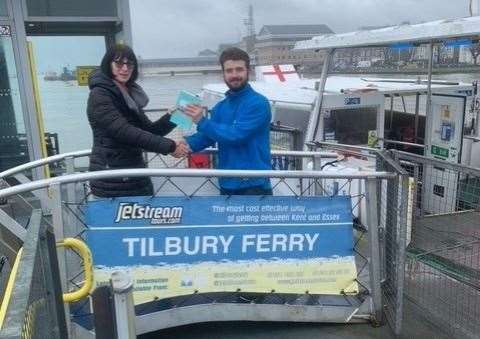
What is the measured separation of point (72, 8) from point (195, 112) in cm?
345

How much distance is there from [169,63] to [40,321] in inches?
366

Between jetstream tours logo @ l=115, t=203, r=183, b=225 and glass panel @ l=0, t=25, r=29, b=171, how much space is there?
3.62 meters

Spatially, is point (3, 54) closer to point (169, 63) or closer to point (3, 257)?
point (3, 257)

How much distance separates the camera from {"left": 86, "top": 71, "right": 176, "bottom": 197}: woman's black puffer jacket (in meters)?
3.05

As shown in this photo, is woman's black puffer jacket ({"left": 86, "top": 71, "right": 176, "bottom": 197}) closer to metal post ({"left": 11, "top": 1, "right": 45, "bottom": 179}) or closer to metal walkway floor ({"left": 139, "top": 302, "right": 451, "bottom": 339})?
metal walkway floor ({"left": 139, "top": 302, "right": 451, "bottom": 339})

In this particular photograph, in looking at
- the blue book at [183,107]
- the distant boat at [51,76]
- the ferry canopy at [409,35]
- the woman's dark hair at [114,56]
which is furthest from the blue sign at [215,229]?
the distant boat at [51,76]

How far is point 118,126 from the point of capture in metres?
3.04

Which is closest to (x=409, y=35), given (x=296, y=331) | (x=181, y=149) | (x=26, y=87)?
(x=181, y=149)

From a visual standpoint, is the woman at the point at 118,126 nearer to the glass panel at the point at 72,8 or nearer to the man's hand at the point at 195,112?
the man's hand at the point at 195,112

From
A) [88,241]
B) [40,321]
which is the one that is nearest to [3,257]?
[88,241]

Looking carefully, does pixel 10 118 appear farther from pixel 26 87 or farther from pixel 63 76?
pixel 63 76

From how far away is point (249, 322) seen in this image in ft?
11.4

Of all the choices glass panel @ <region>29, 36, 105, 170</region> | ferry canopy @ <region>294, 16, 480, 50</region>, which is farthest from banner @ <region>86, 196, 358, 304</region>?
glass panel @ <region>29, 36, 105, 170</region>

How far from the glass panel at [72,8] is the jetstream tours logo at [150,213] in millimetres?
3776
